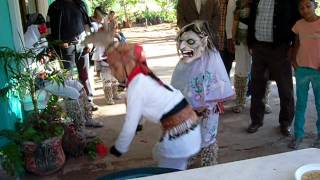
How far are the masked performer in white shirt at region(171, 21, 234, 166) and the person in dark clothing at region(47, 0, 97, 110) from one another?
1.95 m

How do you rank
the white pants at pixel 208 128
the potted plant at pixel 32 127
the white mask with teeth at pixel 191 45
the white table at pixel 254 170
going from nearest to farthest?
the white table at pixel 254 170
the white mask with teeth at pixel 191 45
the white pants at pixel 208 128
the potted plant at pixel 32 127

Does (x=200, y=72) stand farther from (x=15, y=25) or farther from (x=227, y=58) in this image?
(x=227, y=58)

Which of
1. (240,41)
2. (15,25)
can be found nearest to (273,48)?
(240,41)

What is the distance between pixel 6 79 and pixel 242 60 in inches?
97.7

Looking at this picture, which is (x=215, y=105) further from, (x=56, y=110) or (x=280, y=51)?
(x=56, y=110)

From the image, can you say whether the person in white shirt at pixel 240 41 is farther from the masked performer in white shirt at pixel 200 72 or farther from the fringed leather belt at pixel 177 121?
the fringed leather belt at pixel 177 121

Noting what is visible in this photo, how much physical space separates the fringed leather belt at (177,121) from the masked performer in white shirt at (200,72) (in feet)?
1.94

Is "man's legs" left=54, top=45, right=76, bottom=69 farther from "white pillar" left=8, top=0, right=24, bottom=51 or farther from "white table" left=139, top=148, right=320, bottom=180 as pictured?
"white table" left=139, top=148, right=320, bottom=180

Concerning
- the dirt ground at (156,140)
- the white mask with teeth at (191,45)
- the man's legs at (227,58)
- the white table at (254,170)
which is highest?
the white mask with teeth at (191,45)

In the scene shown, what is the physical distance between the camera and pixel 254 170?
1734 mm

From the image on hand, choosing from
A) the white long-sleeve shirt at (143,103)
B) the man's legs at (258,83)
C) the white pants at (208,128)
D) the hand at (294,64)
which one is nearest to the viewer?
the white long-sleeve shirt at (143,103)

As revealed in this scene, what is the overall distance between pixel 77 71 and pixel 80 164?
1.50 m

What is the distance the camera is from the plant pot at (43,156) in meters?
3.34

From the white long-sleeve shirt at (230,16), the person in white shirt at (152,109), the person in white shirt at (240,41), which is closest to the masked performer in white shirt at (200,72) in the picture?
the person in white shirt at (152,109)
